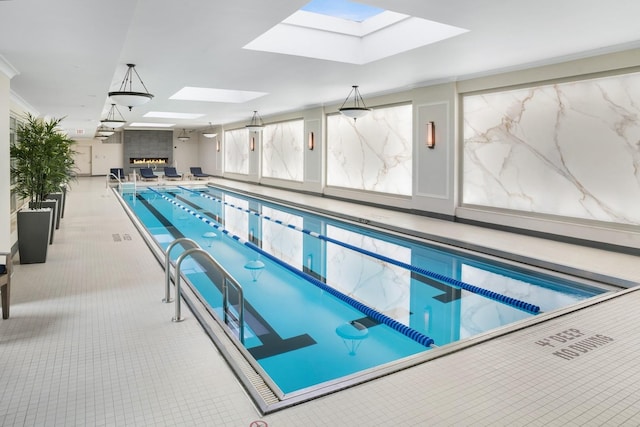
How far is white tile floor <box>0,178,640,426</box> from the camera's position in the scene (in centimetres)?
250

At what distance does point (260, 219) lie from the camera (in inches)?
440

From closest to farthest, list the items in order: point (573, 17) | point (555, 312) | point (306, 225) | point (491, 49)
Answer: point (555, 312)
point (573, 17)
point (491, 49)
point (306, 225)

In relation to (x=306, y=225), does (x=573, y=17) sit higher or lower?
higher

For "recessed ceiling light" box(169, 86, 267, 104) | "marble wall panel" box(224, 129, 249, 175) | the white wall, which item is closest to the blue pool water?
"recessed ceiling light" box(169, 86, 267, 104)

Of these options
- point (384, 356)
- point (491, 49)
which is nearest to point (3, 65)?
point (384, 356)

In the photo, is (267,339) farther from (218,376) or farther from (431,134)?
(431,134)

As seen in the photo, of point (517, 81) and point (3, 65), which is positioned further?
point (517, 81)

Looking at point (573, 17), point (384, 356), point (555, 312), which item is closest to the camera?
point (384, 356)

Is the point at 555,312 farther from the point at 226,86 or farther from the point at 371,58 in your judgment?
the point at 226,86

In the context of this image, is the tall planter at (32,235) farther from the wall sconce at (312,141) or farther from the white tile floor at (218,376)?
the wall sconce at (312,141)

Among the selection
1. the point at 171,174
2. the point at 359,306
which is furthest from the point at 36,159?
the point at 171,174

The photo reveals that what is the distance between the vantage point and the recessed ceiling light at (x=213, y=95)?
12711 mm

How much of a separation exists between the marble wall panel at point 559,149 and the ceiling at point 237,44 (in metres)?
0.64

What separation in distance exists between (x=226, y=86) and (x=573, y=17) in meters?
7.24
